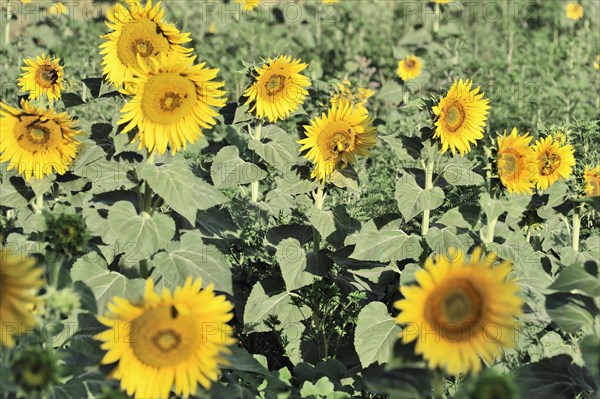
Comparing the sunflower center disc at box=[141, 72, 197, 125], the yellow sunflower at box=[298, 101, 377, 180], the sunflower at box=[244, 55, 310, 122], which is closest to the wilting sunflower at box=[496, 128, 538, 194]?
the yellow sunflower at box=[298, 101, 377, 180]

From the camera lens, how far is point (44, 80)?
15.1 ft

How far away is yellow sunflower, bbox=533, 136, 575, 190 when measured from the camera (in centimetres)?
423

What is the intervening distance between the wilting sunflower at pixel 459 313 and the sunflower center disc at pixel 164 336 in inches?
31.2

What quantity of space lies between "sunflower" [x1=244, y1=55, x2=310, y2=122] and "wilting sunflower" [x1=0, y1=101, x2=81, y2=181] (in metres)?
1.12

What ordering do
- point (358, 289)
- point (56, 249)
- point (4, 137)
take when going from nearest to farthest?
point (56, 249)
point (4, 137)
point (358, 289)

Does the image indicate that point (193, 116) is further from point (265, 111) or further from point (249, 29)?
point (249, 29)

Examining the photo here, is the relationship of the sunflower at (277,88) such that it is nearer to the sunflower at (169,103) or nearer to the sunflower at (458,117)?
the sunflower at (458,117)

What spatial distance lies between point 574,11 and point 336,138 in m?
8.46

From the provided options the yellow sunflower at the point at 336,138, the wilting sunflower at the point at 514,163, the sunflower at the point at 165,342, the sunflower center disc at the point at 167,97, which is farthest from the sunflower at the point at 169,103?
the wilting sunflower at the point at 514,163

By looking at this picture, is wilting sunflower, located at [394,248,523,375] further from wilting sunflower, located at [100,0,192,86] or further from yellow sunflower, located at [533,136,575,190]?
wilting sunflower, located at [100,0,192,86]

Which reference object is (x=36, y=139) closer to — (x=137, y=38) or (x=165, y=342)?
(x=137, y=38)

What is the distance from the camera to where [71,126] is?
3789 millimetres

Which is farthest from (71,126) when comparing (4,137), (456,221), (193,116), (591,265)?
(591,265)

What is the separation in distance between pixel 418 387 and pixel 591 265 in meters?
1.05
